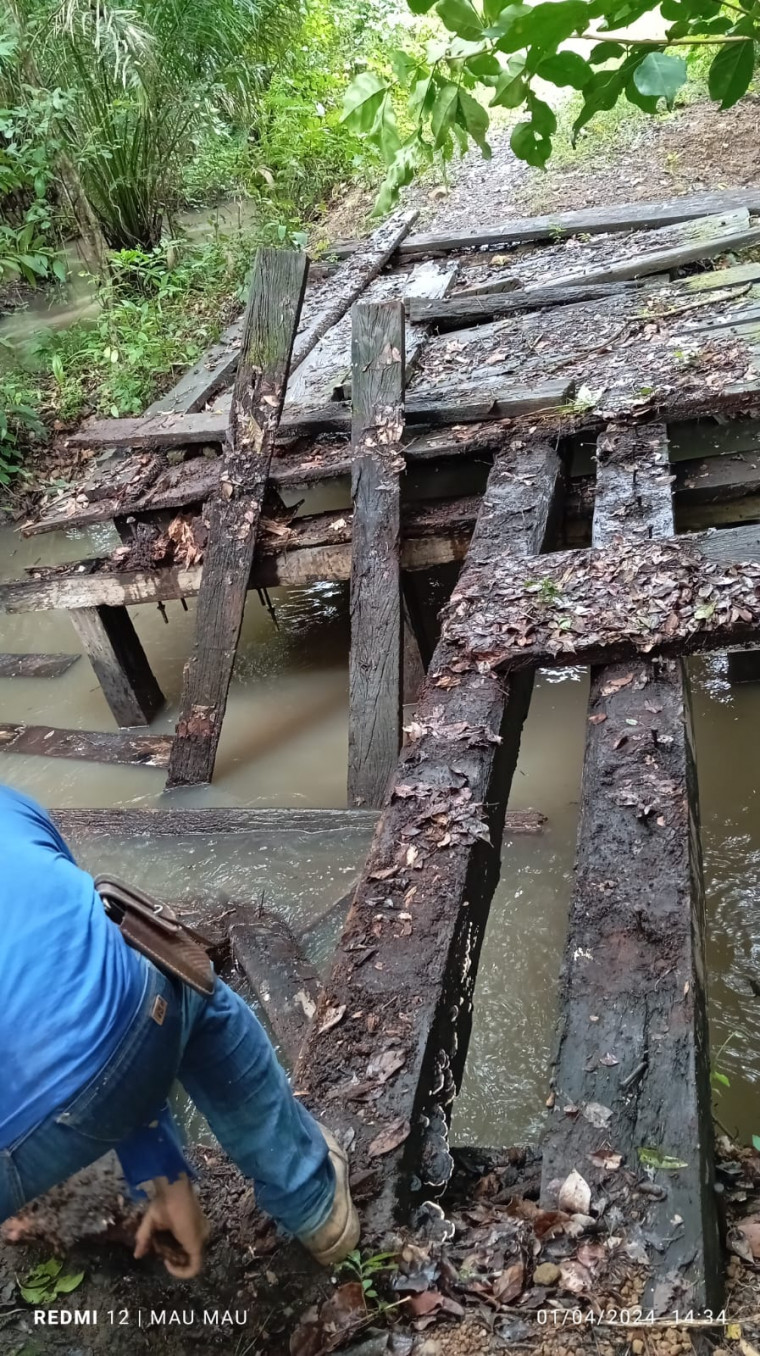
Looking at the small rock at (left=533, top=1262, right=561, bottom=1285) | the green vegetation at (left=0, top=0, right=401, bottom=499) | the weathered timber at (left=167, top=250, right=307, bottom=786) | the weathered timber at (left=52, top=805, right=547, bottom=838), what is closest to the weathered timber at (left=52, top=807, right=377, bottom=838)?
the weathered timber at (left=52, top=805, right=547, bottom=838)

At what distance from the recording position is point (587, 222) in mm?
6484

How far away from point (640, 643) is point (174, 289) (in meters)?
6.90

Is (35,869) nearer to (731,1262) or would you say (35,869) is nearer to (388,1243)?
(388,1243)

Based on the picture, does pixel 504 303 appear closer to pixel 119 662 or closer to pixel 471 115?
pixel 119 662

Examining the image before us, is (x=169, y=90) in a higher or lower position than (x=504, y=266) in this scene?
higher

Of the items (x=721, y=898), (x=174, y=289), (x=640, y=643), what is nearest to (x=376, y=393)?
(x=640, y=643)

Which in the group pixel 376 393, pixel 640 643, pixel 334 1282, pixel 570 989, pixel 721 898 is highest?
pixel 376 393

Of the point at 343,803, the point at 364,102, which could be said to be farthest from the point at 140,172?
the point at 364,102

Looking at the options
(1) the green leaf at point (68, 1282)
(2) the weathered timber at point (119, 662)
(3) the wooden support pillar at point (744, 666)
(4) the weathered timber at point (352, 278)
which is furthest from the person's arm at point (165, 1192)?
(4) the weathered timber at point (352, 278)

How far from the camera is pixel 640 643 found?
2584mm

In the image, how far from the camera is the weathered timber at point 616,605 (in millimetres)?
2604

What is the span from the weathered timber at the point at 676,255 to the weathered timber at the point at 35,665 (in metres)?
3.85

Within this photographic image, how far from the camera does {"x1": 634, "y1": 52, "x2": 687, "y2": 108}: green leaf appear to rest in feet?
3.59

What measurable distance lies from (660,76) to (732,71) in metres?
0.15
